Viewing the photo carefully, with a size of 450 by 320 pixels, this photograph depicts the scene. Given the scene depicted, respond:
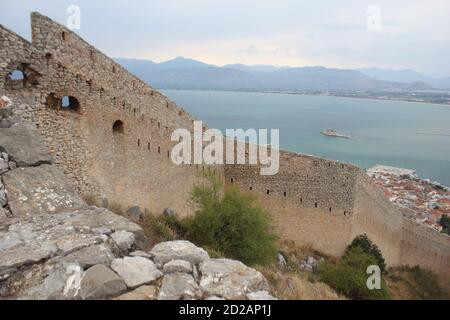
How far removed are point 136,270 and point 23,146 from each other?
3836 millimetres

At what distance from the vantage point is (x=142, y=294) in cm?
396

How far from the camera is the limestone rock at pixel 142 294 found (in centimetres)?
388

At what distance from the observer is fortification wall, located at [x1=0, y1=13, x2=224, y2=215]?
27.1 ft

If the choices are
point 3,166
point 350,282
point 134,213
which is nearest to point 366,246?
point 350,282

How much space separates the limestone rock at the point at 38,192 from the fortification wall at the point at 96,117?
2220mm

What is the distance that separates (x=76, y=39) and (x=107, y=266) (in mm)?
6754

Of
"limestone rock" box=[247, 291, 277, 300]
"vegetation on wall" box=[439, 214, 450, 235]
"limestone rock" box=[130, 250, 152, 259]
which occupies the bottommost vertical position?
"vegetation on wall" box=[439, 214, 450, 235]

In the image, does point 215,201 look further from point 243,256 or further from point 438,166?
point 438,166

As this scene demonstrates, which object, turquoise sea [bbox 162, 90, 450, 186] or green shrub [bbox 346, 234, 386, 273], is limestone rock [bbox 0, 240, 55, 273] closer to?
green shrub [bbox 346, 234, 386, 273]

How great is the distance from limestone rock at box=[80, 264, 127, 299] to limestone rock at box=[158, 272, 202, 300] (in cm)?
44

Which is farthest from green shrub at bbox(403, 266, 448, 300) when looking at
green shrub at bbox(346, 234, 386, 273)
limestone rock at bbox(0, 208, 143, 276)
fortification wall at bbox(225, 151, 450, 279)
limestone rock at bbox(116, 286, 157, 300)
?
limestone rock at bbox(116, 286, 157, 300)

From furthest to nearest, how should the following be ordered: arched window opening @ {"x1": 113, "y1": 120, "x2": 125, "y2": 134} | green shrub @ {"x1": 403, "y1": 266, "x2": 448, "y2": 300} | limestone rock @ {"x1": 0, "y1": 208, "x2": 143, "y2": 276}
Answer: green shrub @ {"x1": 403, "y1": 266, "x2": 448, "y2": 300} → arched window opening @ {"x1": 113, "y1": 120, "x2": 125, "y2": 134} → limestone rock @ {"x1": 0, "y1": 208, "x2": 143, "y2": 276}
